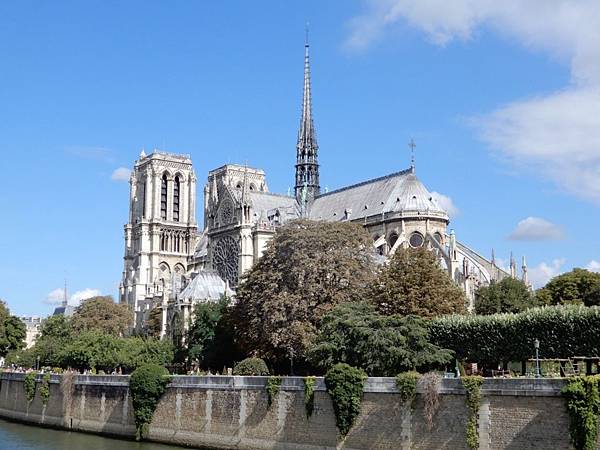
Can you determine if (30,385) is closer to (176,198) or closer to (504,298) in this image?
(504,298)

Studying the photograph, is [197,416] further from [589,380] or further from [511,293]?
[511,293]

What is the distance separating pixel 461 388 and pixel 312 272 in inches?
827

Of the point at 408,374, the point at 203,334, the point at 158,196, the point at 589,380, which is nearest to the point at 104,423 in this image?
the point at 203,334

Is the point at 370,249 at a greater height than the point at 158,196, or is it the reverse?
the point at 158,196

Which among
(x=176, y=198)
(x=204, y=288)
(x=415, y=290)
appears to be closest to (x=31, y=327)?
(x=176, y=198)

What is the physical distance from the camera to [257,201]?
99250 millimetres

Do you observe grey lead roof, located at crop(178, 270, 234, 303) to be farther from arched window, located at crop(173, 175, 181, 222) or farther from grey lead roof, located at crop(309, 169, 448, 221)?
arched window, located at crop(173, 175, 181, 222)

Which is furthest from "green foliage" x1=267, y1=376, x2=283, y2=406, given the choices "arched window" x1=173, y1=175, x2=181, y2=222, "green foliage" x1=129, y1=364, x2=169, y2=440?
"arched window" x1=173, y1=175, x2=181, y2=222

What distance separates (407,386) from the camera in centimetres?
3306

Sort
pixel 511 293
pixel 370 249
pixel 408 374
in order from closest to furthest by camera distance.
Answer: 1. pixel 408 374
2. pixel 370 249
3. pixel 511 293

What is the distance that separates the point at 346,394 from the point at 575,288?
40.6m

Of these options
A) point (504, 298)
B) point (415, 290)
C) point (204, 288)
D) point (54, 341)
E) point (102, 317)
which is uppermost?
point (204, 288)

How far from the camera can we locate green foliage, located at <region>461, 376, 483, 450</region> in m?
30.5

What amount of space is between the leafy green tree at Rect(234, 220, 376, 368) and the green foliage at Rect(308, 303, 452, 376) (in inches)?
224
